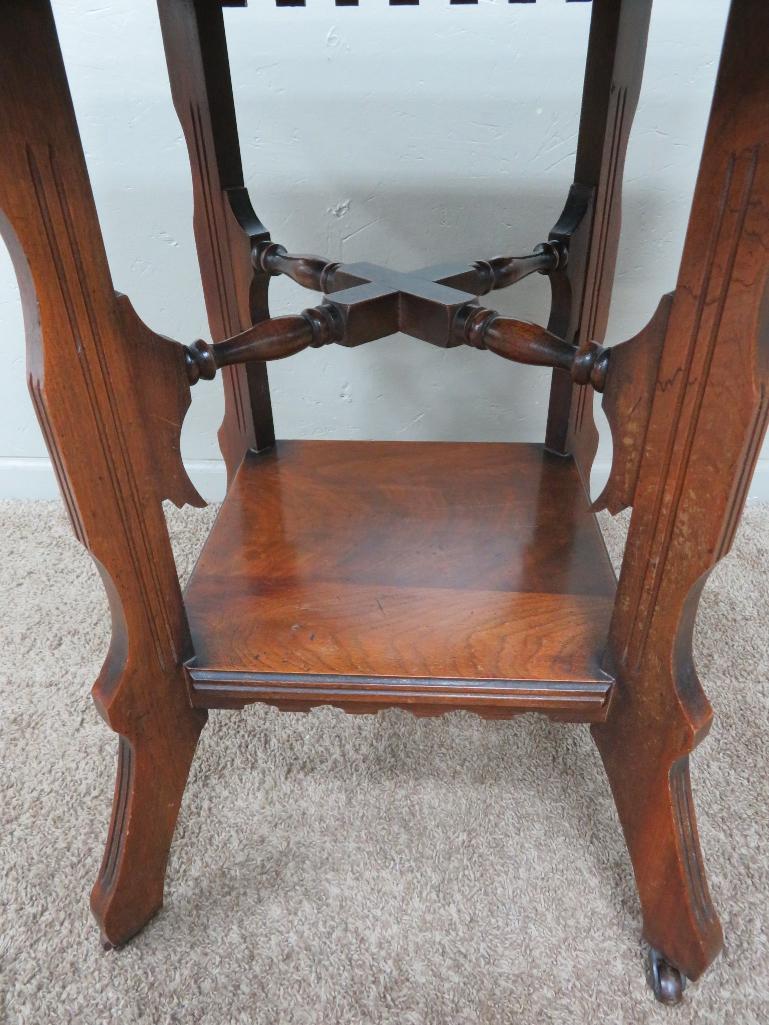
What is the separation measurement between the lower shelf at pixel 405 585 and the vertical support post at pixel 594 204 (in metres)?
0.06

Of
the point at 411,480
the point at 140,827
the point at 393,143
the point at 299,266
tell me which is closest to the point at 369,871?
the point at 140,827

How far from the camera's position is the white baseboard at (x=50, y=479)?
132 centimetres

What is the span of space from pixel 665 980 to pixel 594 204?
0.69m

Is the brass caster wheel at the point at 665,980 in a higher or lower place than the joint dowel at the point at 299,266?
lower

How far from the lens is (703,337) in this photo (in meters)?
0.47

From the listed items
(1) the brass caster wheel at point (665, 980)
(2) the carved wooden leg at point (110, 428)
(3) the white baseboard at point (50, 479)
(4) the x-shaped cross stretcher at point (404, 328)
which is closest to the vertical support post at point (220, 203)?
(4) the x-shaped cross stretcher at point (404, 328)

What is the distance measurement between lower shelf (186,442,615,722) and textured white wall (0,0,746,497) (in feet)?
1.01

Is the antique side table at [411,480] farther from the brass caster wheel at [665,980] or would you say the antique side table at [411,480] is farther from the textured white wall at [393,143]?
the textured white wall at [393,143]

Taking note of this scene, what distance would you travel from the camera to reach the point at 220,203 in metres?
0.81

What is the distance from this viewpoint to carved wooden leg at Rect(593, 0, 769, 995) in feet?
1.40

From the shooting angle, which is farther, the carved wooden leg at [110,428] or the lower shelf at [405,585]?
the lower shelf at [405,585]

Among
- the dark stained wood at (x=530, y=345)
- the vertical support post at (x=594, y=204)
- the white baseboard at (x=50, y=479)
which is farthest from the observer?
the white baseboard at (x=50, y=479)

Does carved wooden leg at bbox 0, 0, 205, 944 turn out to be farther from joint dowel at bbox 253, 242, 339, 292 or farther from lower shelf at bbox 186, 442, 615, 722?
joint dowel at bbox 253, 242, 339, 292

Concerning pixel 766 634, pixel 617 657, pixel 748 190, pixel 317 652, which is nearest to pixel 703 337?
pixel 748 190
